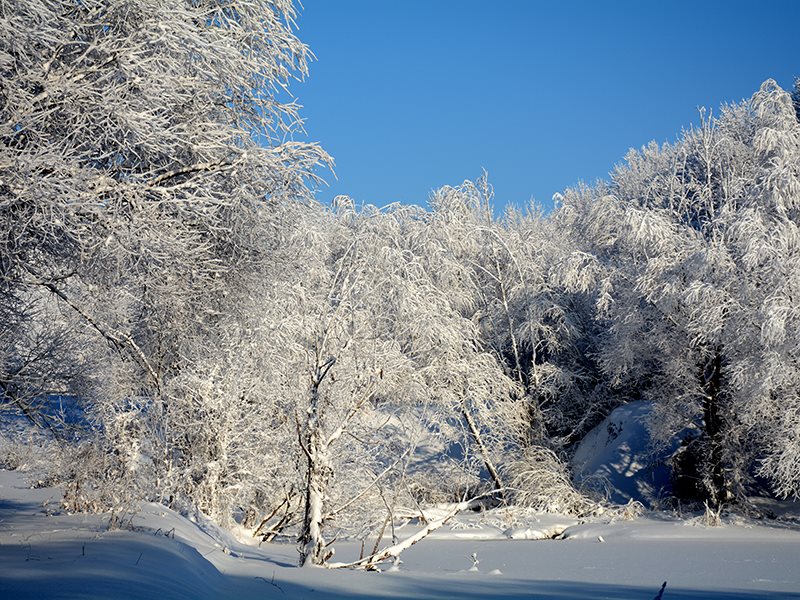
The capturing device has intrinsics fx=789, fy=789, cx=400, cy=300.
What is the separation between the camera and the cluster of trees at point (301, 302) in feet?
20.2

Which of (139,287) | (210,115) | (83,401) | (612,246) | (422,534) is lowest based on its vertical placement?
(422,534)

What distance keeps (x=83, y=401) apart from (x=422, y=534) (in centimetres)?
456

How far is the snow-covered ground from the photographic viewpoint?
15.2 feet

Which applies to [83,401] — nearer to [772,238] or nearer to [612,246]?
[772,238]

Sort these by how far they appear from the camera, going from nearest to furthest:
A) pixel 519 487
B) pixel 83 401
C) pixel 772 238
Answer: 1. pixel 83 401
2. pixel 772 238
3. pixel 519 487

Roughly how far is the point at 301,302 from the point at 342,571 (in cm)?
754

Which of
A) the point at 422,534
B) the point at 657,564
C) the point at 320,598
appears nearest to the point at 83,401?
the point at 422,534

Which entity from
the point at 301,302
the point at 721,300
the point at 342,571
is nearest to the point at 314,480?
the point at 342,571

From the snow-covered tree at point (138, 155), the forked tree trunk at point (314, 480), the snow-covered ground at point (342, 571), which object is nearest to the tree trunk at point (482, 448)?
the snow-covered ground at point (342, 571)

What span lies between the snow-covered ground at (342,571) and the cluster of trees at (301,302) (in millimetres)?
913

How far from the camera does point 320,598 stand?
5.40 m

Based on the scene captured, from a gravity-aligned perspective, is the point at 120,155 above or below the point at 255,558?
above

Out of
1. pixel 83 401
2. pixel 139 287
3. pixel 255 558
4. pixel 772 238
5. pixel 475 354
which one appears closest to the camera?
pixel 139 287

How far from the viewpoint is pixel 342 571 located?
7.30 m
